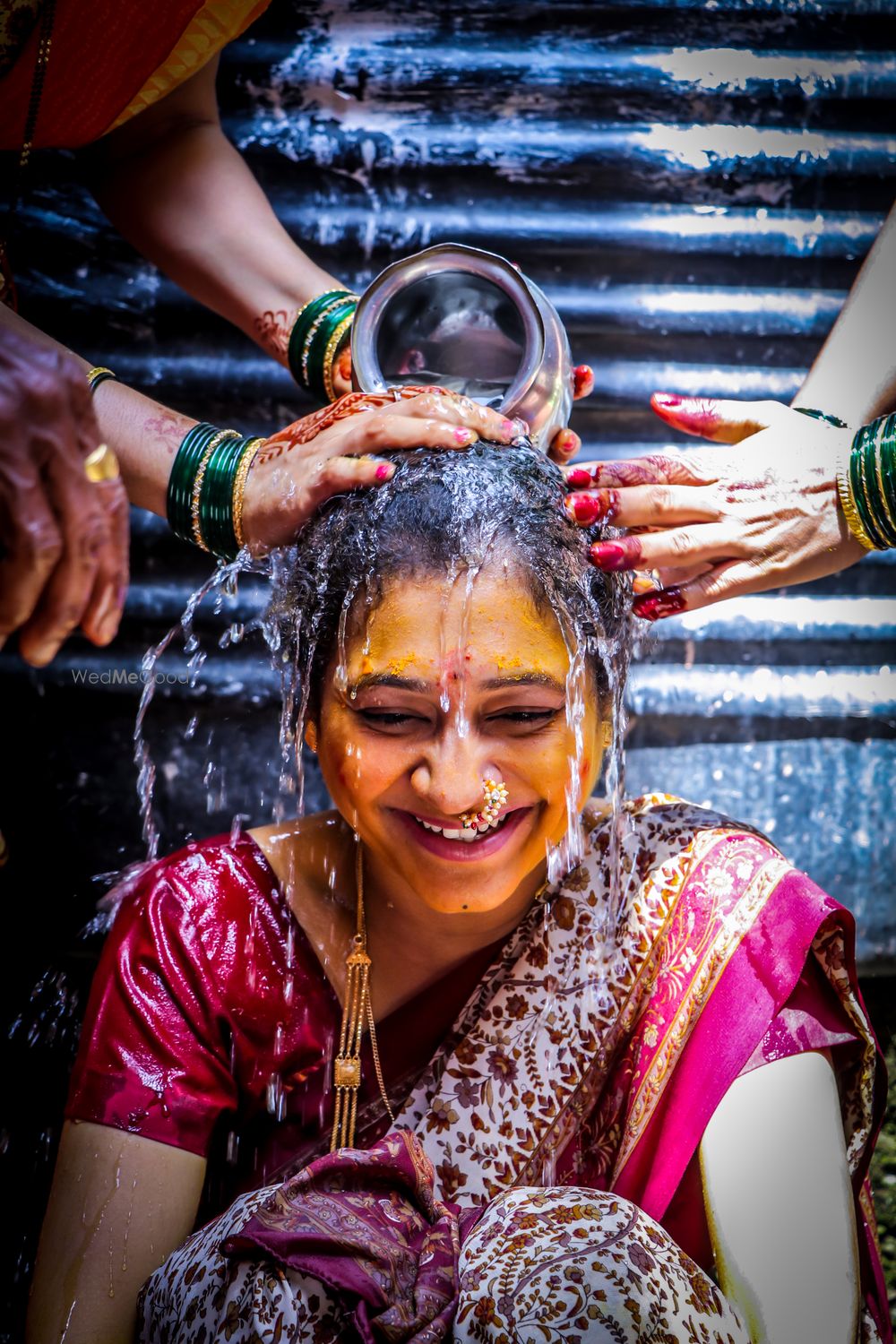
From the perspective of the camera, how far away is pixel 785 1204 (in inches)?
59.2

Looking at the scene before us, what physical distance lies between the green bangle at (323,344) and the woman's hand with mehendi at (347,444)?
40 cm

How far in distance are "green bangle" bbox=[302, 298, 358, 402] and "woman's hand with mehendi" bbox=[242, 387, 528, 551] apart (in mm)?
398

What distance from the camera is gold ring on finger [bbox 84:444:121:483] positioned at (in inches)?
37.2

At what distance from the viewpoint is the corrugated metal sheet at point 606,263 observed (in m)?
2.08

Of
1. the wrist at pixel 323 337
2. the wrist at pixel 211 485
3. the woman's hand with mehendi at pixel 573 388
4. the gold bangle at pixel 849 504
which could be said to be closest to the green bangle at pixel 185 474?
the wrist at pixel 211 485

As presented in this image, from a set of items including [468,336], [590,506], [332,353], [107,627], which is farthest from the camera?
[332,353]

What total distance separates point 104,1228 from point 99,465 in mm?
1018

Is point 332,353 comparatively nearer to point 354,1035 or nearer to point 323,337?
point 323,337

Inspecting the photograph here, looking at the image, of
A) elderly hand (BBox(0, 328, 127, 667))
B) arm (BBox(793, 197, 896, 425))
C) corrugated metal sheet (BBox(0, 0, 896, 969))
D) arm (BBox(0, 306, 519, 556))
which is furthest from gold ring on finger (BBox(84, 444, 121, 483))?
corrugated metal sheet (BBox(0, 0, 896, 969))

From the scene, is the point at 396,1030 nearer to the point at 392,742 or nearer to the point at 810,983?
the point at 392,742

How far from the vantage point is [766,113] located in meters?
2.11

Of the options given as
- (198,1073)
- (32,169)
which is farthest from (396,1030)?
(32,169)

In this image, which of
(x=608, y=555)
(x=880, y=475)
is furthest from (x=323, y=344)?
(x=880, y=475)

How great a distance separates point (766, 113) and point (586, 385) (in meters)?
0.64
